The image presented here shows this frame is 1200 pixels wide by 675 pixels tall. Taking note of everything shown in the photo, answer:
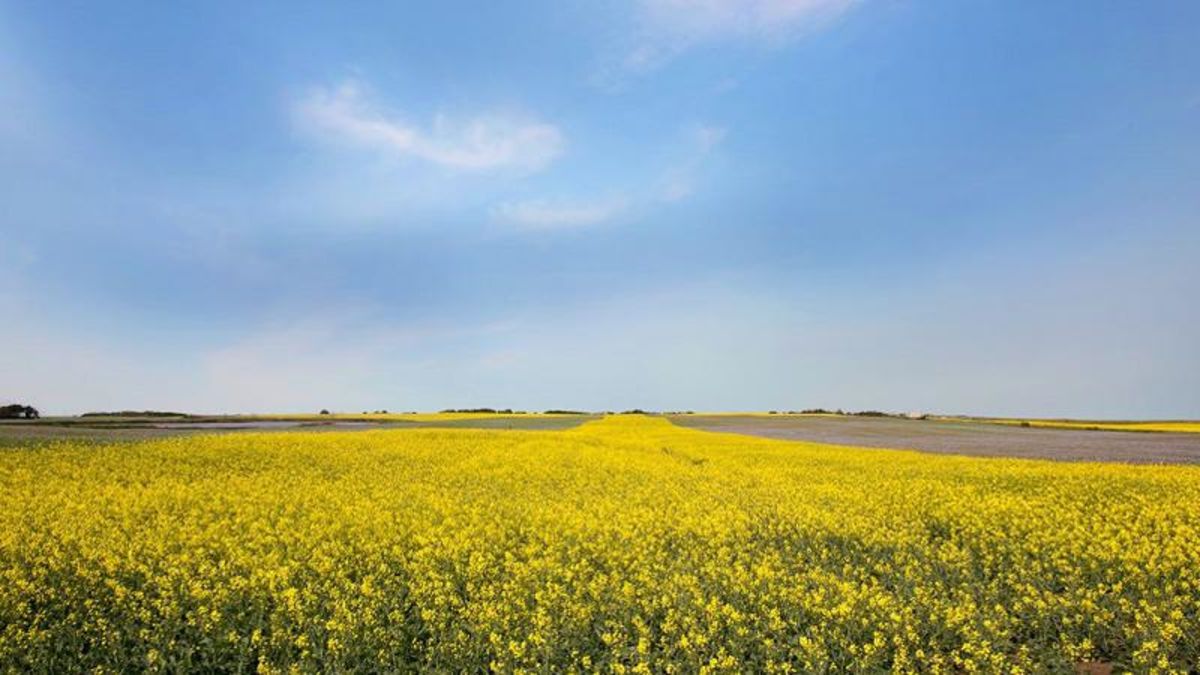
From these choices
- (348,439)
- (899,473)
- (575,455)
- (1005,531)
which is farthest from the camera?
(348,439)

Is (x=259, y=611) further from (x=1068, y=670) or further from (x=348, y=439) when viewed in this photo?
(x=348, y=439)

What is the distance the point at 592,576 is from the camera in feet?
28.9

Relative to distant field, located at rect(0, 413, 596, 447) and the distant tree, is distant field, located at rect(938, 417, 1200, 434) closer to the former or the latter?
distant field, located at rect(0, 413, 596, 447)

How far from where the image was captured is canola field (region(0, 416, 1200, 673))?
6.62 m

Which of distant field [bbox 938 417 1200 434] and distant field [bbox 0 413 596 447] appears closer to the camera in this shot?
distant field [bbox 0 413 596 447]

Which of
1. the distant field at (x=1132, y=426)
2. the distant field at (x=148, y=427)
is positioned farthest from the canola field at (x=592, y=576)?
the distant field at (x=1132, y=426)

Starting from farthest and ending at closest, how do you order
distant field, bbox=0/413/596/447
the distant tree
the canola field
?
the distant tree → distant field, bbox=0/413/596/447 → the canola field

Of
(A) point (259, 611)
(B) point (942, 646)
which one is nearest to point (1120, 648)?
(B) point (942, 646)

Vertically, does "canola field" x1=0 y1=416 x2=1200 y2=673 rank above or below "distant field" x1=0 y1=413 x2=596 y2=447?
below

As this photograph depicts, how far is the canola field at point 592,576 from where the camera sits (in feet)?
21.7

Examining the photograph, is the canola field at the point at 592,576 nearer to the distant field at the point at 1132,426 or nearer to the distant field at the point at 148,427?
the distant field at the point at 148,427

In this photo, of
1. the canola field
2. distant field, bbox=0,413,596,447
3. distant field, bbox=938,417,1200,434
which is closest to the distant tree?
distant field, bbox=0,413,596,447

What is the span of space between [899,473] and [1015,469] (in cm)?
414

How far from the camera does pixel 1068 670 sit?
666 cm
